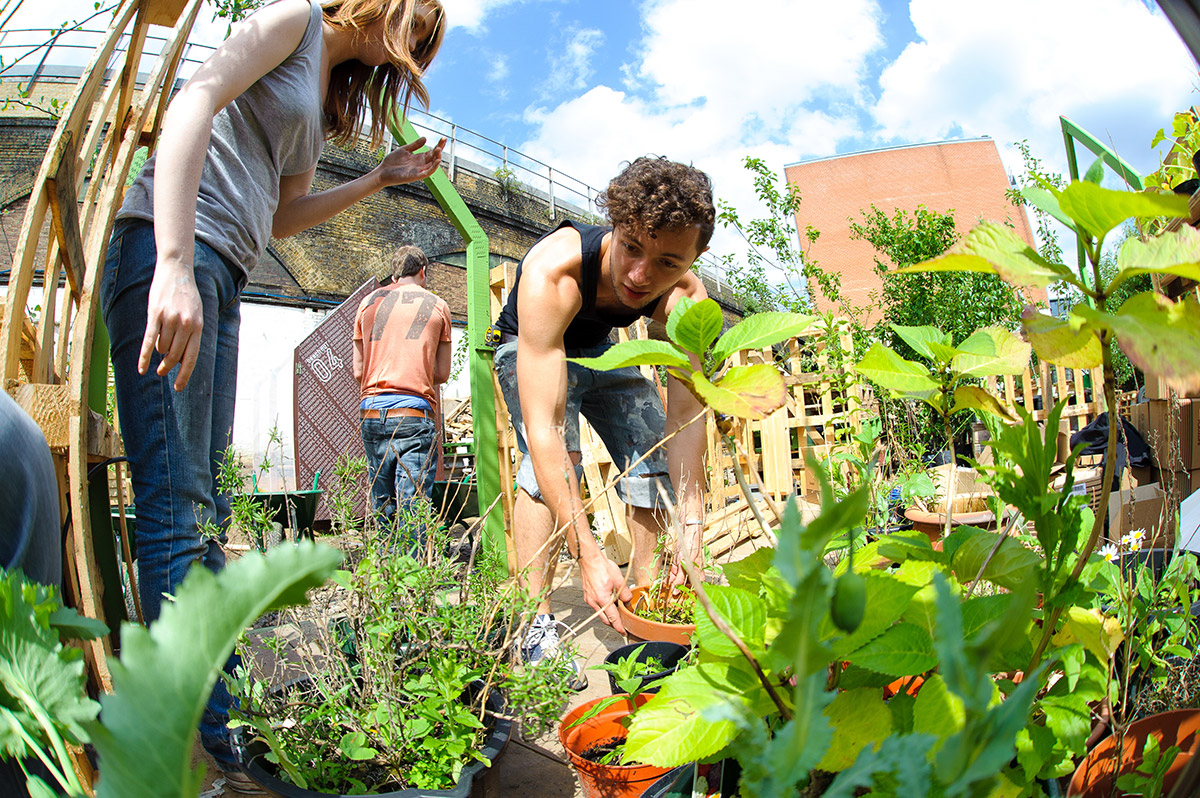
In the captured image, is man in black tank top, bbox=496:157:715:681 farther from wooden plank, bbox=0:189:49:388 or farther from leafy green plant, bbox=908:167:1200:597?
leafy green plant, bbox=908:167:1200:597

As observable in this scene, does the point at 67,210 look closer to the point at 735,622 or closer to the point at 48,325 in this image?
the point at 48,325

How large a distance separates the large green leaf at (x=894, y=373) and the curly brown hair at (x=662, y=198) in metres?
1.46

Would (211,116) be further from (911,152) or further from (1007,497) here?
(911,152)

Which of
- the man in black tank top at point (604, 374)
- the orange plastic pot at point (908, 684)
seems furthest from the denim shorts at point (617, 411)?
the orange plastic pot at point (908, 684)

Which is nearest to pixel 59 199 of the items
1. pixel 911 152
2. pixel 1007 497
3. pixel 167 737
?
pixel 167 737

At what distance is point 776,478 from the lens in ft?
16.6

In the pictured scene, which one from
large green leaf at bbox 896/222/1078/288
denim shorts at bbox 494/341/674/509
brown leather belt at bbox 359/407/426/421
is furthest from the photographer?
brown leather belt at bbox 359/407/426/421

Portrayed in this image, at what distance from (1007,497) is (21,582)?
0.61 metres

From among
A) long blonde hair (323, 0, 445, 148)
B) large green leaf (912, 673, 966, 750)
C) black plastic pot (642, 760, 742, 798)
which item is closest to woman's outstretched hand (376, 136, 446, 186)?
long blonde hair (323, 0, 445, 148)

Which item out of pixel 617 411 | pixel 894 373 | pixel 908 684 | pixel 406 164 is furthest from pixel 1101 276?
pixel 617 411

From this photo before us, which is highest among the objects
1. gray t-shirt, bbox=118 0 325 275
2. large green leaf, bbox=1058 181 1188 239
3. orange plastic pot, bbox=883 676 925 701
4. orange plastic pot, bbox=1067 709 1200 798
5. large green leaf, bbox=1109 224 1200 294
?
gray t-shirt, bbox=118 0 325 275

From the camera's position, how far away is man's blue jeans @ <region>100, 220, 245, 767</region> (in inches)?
52.2

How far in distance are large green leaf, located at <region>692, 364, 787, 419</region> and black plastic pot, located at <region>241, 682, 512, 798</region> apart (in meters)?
0.72

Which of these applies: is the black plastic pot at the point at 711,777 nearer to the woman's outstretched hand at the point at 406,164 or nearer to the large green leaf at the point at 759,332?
the large green leaf at the point at 759,332
